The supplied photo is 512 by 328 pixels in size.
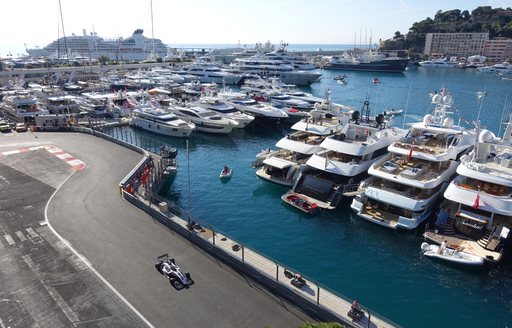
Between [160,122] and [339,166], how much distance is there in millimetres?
41057

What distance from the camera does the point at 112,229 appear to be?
27094 mm

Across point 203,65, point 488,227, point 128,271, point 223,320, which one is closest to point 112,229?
point 128,271

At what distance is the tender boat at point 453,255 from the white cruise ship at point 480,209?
89 cm

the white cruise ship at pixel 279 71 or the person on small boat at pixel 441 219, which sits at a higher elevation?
the white cruise ship at pixel 279 71

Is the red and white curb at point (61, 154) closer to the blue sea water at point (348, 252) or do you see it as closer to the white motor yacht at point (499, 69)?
the blue sea water at point (348, 252)

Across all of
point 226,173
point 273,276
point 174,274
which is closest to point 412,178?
point 273,276

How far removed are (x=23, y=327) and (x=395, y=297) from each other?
23.6 meters

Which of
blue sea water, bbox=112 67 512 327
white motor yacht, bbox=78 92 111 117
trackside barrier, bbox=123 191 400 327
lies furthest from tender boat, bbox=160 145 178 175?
white motor yacht, bbox=78 92 111 117

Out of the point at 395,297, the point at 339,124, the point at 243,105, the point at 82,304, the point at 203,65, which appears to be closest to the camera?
the point at 82,304

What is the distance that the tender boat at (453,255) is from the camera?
29.5m

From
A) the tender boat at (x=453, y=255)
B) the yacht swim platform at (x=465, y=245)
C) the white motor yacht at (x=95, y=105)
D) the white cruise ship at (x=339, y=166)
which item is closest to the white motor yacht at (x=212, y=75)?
the white motor yacht at (x=95, y=105)

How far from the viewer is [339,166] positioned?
4322cm

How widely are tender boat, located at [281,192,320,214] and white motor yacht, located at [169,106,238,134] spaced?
32.5 m

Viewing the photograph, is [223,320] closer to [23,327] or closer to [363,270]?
[23,327]
